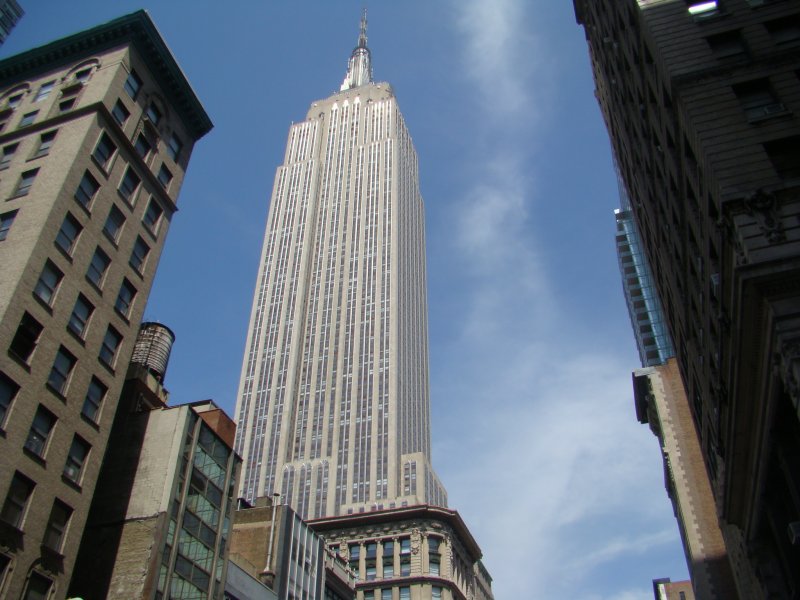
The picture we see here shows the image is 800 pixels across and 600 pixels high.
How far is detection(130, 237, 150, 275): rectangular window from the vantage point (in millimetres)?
40406

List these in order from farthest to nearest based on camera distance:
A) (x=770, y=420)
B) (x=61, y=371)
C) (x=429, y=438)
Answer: (x=429, y=438), (x=61, y=371), (x=770, y=420)

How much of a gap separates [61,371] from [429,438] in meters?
125

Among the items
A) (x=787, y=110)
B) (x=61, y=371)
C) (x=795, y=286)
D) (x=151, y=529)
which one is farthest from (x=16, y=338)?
(x=787, y=110)

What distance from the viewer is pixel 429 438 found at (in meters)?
153

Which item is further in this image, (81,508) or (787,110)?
(81,508)

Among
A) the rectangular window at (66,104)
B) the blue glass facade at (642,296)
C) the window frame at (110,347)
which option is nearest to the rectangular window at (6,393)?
the window frame at (110,347)

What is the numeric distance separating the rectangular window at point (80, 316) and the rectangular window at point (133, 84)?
15.4 metres

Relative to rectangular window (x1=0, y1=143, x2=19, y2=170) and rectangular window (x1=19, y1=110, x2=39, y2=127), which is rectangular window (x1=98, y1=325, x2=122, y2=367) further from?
rectangular window (x1=19, y1=110, x2=39, y2=127)

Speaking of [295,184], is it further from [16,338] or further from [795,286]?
[795,286]

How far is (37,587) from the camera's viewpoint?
2797 cm

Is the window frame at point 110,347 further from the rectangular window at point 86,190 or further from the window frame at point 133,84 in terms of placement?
the window frame at point 133,84

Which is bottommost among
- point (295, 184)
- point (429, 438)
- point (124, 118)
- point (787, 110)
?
point (787, 110)

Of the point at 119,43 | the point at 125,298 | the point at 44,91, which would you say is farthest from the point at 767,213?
the point at 44,91

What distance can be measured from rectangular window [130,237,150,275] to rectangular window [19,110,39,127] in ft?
31.0
